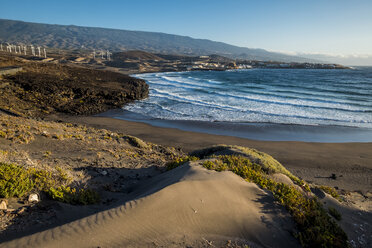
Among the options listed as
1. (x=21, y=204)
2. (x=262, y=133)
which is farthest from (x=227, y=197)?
(x=262, y=133)

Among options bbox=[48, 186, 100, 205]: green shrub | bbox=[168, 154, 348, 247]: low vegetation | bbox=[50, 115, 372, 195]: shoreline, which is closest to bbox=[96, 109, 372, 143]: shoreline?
bbox=[50, 115, 372, 195]: shoreline

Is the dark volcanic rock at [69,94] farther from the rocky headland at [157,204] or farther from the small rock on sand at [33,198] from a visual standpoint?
the small rock on sand at [33,198]

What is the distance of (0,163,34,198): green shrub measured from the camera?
5145 mm

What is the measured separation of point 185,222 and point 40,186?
12.9ft

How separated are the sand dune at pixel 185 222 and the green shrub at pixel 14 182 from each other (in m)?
1.76

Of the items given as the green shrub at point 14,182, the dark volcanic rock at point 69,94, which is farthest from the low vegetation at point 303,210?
the dark volcanic rock at point 69,94

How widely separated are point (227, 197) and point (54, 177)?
4927 mm

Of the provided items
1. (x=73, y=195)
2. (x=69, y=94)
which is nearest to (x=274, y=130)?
(x=73, y=195)

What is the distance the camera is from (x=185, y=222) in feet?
15.1

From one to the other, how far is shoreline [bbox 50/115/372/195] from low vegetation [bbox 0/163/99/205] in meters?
8.85

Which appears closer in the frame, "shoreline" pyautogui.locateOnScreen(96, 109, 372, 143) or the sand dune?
the sand dune

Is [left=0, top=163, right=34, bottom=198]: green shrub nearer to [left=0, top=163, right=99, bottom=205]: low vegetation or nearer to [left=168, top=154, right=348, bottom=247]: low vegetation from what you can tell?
[left=0, top=163, right=99, bottom=205]: low vegetation

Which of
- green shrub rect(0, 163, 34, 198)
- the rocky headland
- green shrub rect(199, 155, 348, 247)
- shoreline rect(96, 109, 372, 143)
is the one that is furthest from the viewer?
shoreline rect(96, 109, 372, 143)

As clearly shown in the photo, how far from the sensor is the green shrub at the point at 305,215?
453cm
